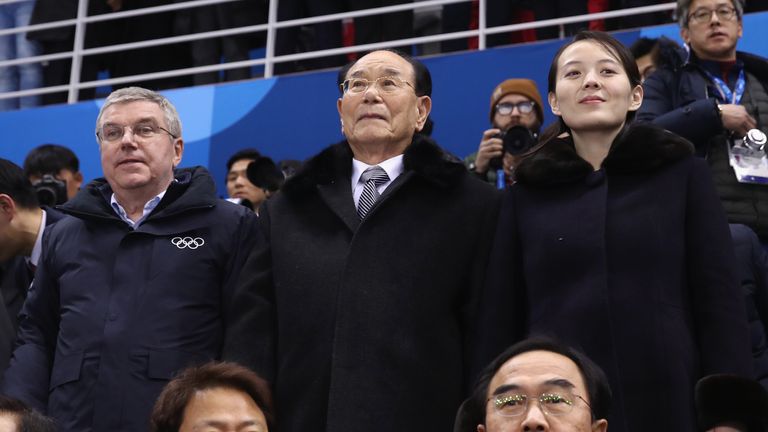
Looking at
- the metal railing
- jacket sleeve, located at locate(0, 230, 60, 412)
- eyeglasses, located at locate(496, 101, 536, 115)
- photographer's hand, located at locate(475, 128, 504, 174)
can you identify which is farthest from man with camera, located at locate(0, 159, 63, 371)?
the metal railing

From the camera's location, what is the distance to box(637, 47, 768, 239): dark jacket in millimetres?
4992

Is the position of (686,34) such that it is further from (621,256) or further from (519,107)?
(621,256)

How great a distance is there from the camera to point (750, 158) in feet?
16.7

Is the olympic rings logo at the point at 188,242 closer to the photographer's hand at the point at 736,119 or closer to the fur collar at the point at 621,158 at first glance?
the fur collar at the point at 621,158

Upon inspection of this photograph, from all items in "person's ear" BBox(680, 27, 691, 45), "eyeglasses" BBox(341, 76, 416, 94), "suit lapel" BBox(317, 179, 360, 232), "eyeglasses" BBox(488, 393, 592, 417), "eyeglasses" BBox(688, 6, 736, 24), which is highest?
"eyeglasses" BBox(688, 6, 736, 24)

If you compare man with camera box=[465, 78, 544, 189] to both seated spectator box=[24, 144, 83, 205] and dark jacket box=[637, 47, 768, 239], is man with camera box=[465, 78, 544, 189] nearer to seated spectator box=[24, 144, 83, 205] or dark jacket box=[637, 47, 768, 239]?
dark jacket box=[637, 47, 768, 239]

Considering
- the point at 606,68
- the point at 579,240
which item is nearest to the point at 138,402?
the point at 579,240

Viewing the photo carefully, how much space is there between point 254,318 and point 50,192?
2.45 meters

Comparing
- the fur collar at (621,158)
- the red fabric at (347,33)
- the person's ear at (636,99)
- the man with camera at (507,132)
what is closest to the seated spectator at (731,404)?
the fur collar at (621,158)

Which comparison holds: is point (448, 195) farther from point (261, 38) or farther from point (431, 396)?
point (261, 38)

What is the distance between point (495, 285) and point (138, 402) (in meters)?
1.04

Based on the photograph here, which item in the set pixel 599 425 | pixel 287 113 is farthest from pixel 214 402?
pixel 287 113

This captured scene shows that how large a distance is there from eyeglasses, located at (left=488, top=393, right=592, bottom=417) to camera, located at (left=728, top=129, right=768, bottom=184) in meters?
2.04

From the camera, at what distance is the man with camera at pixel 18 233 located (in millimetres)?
4918
